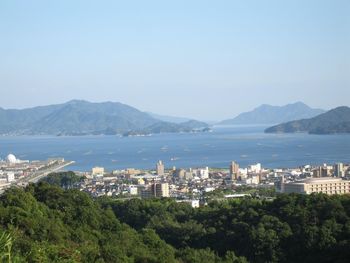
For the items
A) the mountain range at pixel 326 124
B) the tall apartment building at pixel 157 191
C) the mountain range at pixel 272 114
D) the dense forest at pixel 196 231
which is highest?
the mountain range at pixel 272 114

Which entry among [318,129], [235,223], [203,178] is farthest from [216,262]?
[318,129]

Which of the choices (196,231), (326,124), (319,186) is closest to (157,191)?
(319,186)

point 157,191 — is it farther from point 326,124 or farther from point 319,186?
point 326,124

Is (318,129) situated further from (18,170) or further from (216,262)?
(216,262)

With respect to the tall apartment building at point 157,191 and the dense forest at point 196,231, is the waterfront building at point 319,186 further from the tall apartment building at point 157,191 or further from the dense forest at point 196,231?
the dense forest at point 196,231

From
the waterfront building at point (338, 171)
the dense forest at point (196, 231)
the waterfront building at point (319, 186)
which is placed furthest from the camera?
the waterfront building at point (338, 171)

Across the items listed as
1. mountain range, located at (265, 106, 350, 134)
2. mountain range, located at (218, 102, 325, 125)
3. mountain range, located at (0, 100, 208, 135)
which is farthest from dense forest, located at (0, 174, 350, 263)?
mountain range, located at (218, 102, 325, 125)

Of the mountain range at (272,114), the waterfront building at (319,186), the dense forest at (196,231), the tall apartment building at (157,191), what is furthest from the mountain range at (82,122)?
the dense forest at (196,231)
